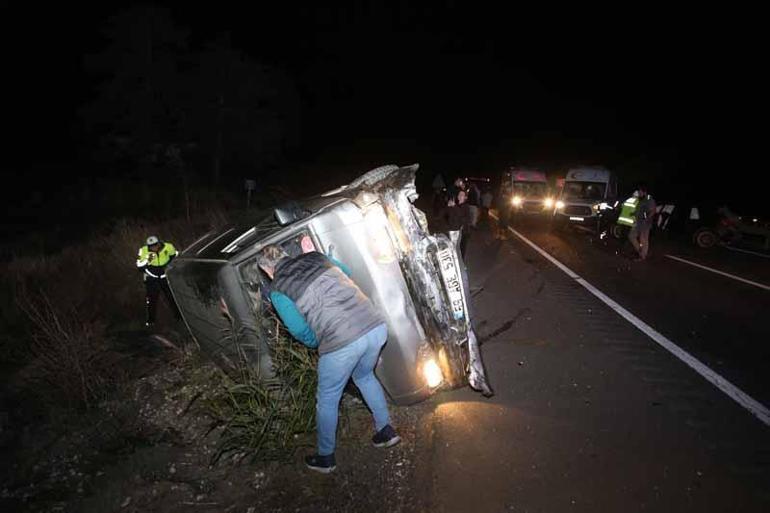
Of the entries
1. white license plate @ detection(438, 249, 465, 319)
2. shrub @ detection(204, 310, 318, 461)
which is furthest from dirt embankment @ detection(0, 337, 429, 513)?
white license plate @ detection(438, 249, 465, 319)

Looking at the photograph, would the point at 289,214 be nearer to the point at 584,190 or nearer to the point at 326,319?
the point at 326,319

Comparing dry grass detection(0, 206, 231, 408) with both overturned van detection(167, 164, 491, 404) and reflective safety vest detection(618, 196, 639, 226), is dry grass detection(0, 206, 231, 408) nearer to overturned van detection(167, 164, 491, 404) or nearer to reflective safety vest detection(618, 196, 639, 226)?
overturned van detection(167, 164, 491, 404)

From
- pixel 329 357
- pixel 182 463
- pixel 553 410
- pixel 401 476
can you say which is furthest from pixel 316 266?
pixel 553 410

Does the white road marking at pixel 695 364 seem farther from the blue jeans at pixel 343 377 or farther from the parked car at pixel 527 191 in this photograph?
the parked car at pixel 527 191

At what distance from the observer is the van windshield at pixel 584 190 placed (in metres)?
16.8

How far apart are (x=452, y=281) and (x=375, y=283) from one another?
795mm

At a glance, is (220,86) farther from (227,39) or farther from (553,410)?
(553,410)

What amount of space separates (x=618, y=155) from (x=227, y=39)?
3216 centimetres

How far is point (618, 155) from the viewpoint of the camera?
42094 mm

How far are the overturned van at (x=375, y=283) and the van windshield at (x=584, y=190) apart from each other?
1391 centimetres

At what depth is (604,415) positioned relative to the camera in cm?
411

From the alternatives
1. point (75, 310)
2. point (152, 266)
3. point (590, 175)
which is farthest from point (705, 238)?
point (75, 310)

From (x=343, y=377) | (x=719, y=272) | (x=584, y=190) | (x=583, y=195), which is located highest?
(x=343, y=377)

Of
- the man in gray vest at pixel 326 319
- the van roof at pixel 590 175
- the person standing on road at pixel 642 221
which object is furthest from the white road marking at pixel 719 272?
the man in gray vest at pixel 326 319
